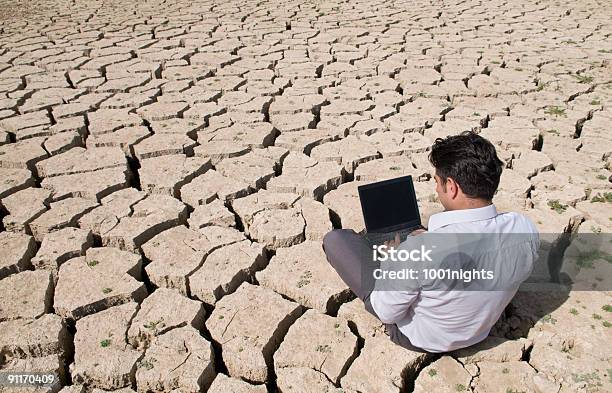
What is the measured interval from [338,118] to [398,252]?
239cm

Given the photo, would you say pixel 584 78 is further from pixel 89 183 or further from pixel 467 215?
pixel 89 183

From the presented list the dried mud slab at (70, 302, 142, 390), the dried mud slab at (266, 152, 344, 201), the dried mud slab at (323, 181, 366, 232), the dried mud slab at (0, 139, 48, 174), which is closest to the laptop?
the dried mud slab at (323, 181, 366, 232)

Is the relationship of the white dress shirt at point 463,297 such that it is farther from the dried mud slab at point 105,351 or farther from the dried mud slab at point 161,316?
the dried mud slab at point 105,351

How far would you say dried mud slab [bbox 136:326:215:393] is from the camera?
1779 millimetres

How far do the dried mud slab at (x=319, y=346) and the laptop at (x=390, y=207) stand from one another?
41cm

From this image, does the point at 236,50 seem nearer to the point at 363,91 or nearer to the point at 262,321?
the point at 363,91

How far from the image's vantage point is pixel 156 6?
25.0 feet

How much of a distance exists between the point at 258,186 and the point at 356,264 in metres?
1.17

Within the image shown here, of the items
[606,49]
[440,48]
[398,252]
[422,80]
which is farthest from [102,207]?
[606,49]

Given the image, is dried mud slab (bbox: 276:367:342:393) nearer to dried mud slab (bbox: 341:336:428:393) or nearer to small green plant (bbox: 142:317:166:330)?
dried mud slab (bbox: 341:336:428:393)

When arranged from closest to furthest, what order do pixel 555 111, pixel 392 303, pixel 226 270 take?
pixel 392 303 < pixel 226 270 < pixel 555 111

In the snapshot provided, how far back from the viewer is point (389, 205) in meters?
2.09

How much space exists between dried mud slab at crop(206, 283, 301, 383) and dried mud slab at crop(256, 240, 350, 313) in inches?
2.7

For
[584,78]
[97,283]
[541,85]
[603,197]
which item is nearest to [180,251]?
[97,283]
